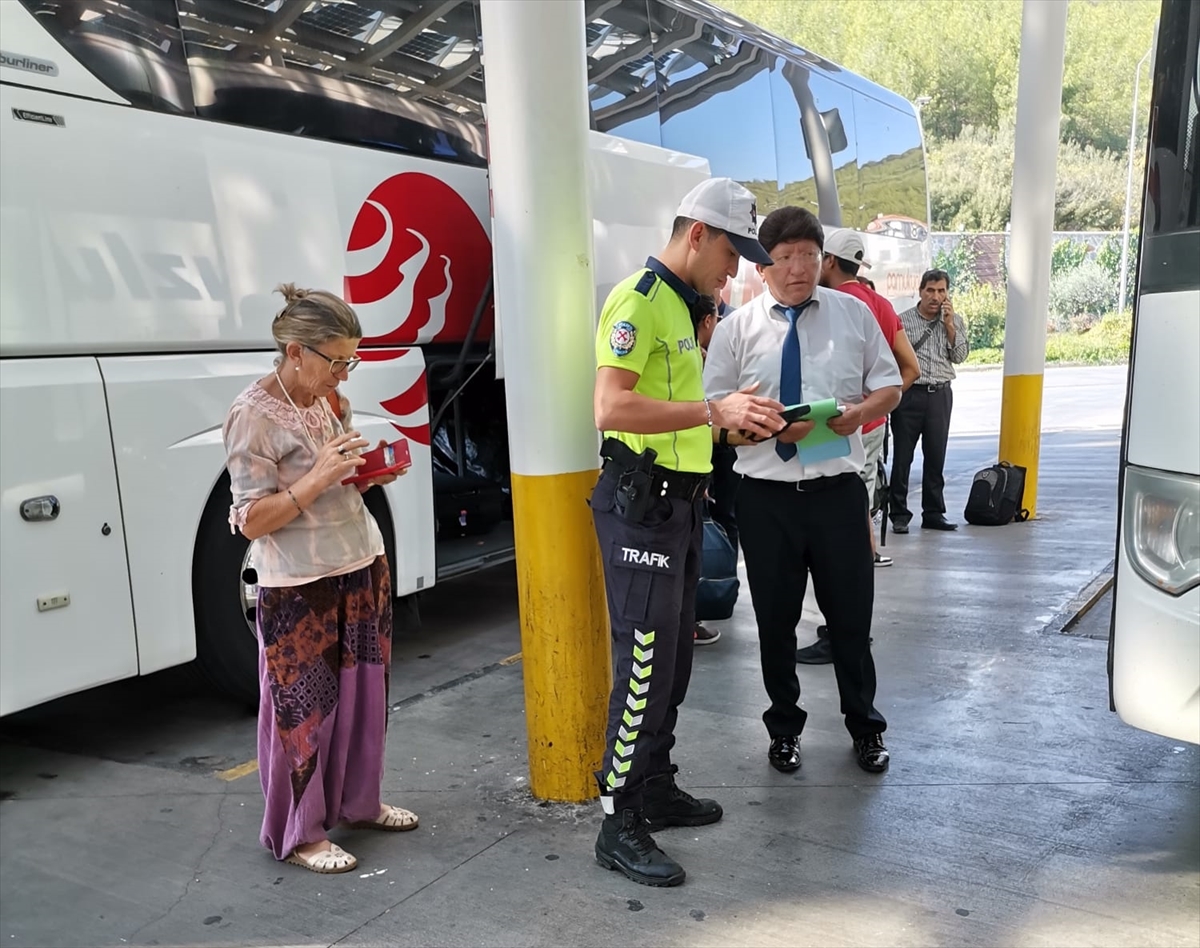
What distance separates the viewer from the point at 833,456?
11.9 ft

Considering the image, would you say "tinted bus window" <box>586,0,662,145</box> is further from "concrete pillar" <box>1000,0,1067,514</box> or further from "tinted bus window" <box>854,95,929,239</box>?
"tinted bus window" <box>854,95,929,239</box>

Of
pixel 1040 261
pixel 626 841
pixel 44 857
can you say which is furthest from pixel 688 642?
pixel 1040 261

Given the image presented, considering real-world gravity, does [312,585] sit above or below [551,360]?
below

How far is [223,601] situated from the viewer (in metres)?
4.57

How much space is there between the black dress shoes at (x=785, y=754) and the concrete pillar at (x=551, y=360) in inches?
26.9

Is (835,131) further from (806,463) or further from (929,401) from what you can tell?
(806,463)

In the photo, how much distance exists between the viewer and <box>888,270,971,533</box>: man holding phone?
8227 mm

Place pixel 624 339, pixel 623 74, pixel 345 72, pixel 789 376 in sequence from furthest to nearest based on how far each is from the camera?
pixel 623 74 < pixel 345 72 < pixel 789 376 < pixel 624 339

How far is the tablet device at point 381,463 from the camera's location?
3230 mm

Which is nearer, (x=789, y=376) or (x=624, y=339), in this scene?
(x=624, y=339)

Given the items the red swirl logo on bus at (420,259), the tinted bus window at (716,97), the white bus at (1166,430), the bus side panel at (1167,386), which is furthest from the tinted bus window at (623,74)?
the bus side panel at (1167,386)

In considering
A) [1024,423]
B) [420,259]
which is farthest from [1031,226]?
[420,259]

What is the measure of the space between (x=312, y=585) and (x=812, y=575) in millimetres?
1712

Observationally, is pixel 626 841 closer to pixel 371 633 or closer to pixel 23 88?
pixel 371 633
